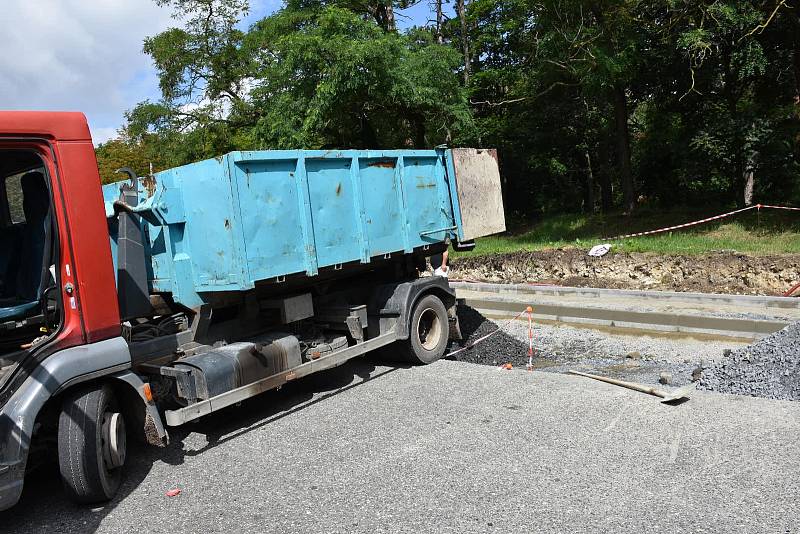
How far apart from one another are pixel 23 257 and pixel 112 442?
5.33ft

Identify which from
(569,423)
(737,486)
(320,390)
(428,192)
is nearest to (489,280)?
(428,192)

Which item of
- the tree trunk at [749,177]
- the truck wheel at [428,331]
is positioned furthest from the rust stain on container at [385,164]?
the tree trunk at [749,177]

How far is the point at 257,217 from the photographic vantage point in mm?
5582

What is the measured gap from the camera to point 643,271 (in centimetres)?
1365

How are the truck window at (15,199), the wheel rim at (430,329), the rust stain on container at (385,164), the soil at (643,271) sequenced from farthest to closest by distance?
the soil at (643,271), the wheel rim at (430,329), the rust stain on container at (385,164), the truck window at (15,199)

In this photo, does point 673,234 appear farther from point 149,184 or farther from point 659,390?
point 149,184

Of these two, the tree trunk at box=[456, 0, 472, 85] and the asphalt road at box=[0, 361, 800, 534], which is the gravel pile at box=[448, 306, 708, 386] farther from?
the tree trunk at box=[456, 0, 472, 85]

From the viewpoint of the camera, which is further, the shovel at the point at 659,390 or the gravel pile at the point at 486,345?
the gravel pile at the point at 486,345

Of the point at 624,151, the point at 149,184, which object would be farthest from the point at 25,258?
the point at 624,151

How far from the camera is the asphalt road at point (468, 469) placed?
12.8ft

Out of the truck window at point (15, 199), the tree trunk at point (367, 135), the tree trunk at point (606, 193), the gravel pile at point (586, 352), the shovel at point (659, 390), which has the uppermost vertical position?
the tree trunk at point (367, 135)

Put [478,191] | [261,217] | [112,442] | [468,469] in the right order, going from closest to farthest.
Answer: [112,442] → [468,469] → [261,217] → [478,191]

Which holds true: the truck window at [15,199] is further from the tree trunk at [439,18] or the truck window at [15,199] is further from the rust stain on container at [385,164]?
the tree trunk at [439,18]

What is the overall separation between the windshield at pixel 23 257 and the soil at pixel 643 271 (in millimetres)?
11357
